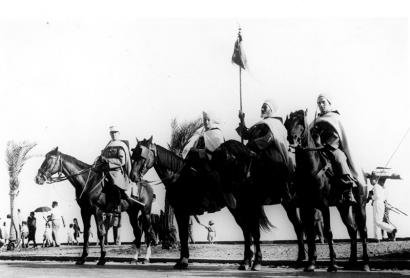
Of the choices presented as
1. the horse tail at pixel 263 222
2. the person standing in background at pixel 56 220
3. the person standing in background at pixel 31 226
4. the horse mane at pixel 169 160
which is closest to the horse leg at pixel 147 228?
the horse mane at pixel 169 160

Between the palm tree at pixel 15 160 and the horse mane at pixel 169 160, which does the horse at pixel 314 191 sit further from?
the palm tree at pixel 15 160

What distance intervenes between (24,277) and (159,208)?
9.33 metres

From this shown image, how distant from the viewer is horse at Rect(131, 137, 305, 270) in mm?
13011

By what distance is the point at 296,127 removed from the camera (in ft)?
37.4

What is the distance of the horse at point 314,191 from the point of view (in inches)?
451

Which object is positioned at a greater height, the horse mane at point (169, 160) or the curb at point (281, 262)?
the horse mane at point (169, 160)

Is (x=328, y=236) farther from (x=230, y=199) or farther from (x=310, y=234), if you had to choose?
(x=230, y=199)

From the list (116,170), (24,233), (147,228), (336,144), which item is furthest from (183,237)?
(24,233)

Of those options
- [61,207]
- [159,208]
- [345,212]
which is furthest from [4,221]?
[345,212]

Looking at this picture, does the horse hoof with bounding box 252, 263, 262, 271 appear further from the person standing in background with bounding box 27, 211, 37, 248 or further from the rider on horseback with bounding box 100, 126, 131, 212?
the person standing in background with bounding box 27, 211, 37, 248

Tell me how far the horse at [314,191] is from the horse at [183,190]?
1.34 m

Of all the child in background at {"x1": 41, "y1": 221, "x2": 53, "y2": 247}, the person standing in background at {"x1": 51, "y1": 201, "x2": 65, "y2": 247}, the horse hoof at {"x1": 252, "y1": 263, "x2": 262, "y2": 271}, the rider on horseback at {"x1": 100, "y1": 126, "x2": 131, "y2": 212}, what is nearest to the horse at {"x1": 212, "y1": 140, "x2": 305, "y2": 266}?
the horse hoof at {"x1": 252, "y1": 263, "x2": 262, "y2": 271}

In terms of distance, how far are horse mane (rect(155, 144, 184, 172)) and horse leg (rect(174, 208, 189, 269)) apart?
1.00m

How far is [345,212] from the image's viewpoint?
39.1 feet
